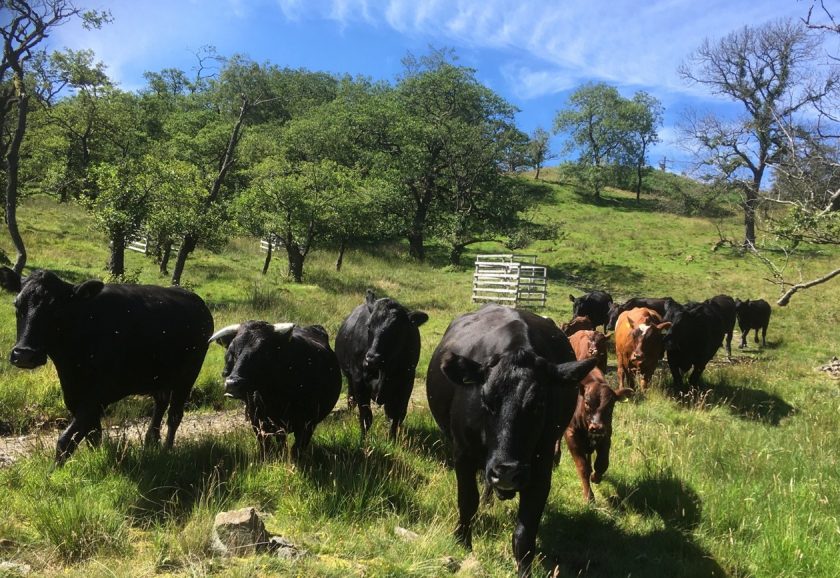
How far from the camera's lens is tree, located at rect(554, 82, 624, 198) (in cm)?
6556

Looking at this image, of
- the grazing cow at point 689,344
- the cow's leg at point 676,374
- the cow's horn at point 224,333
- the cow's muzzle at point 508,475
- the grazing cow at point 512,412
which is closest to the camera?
the cow's muzzle at point 508,475

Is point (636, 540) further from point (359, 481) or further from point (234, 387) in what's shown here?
point (234, 387)

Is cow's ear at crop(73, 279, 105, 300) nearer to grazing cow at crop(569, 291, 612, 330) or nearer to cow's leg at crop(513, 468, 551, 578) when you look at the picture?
cow's leg at crop(513, 468, 551, 578)

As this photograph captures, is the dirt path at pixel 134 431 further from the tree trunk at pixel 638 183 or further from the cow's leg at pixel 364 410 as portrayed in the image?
the tree trunk at pixel 638 183

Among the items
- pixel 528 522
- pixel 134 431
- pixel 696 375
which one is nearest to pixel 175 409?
pixel 134 431

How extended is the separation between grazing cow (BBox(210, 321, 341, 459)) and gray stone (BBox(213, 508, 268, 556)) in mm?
1589

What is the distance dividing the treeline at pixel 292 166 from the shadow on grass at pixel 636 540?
46.5 ft

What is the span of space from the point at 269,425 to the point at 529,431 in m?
3.10

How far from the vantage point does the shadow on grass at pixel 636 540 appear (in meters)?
4.39

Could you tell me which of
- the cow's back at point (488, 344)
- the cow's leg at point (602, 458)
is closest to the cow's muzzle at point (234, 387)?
the cow's back at point (488, 344)

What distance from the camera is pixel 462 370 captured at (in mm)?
4066

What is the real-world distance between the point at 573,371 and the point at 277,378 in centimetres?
311

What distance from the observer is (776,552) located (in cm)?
447

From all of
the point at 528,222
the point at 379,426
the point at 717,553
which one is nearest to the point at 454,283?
the point at 528,222
